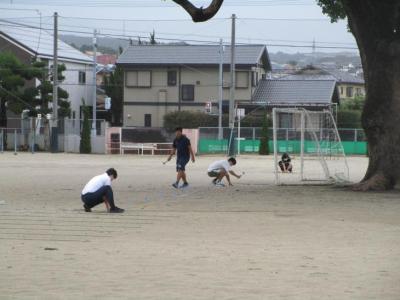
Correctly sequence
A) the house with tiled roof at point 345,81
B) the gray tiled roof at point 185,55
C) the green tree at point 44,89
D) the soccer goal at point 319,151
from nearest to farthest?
the soccer goal at point 319,151 → the green tree at point 44,89 → the gray tiled roof at point 185,55 → the house with tiled roof at point 345,81

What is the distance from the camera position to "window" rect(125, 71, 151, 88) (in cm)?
→ 6950

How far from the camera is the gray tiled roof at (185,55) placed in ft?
224

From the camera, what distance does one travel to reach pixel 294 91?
70250mm

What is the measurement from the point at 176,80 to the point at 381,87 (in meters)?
48.2

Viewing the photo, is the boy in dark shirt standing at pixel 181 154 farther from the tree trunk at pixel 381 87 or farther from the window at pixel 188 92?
the window at pixel 188 92

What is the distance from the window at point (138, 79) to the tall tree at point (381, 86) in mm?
48119

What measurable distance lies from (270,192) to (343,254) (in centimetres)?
1076

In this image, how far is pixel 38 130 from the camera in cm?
5788

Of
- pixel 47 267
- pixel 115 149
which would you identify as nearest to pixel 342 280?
pixel 47 267

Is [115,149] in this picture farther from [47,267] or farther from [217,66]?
[47,267]

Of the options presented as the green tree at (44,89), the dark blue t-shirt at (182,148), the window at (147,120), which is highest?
the green tree at (44,89)

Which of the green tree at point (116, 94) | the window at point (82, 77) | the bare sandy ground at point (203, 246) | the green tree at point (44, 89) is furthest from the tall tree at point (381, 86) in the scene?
the green tree at point (116, 94)

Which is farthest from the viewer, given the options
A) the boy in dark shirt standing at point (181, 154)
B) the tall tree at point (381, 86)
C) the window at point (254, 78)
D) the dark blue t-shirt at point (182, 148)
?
the window at point (254, 78)

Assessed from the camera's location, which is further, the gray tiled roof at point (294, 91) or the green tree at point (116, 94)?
the green tree at point (116, 94)
